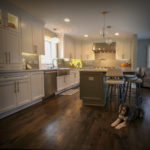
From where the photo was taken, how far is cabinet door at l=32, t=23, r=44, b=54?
354 cm

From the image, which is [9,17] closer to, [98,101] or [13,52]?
[13,52]

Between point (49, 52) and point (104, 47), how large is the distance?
10.1 ft

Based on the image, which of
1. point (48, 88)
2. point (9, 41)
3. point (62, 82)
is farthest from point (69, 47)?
point (9, 41)

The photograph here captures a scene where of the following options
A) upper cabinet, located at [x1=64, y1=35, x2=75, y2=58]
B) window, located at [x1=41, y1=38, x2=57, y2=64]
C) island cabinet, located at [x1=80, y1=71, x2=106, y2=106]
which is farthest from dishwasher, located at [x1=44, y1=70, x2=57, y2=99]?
upper cabinet, located at [x1=64, y1=35, x2=75, y2=58]

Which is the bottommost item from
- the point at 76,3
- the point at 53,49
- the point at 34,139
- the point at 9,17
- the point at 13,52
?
the point at 34,139

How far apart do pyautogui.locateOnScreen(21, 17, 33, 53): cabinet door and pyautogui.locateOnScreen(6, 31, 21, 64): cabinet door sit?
22 centimetres

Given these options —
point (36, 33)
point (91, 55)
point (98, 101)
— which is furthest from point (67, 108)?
point (91, 55)

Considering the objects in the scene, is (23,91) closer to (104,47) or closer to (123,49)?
(104,47)

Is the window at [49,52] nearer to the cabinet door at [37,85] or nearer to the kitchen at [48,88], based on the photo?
the kitchen at [48,88]

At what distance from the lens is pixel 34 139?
1.70m

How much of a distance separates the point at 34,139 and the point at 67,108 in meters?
1.29

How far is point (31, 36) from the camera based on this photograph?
341 cm

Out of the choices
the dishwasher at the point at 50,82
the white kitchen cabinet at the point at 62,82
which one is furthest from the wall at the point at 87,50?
the dishwasher at the point at 50,82

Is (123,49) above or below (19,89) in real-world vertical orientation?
above
